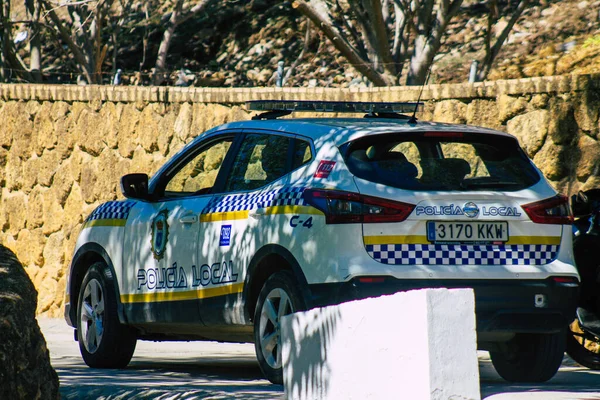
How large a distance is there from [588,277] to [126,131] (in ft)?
21.1

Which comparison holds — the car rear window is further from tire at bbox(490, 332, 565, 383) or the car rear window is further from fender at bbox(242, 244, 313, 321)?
tire at bbox(490, 332, 565, 383)

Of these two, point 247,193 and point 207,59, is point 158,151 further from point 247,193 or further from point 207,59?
point 207,59

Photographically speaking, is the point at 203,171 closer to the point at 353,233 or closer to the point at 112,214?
the point at 112,214

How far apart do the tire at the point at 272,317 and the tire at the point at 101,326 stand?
1.80 metres

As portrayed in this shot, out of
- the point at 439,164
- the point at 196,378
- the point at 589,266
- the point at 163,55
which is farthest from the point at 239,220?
the point at 163,55

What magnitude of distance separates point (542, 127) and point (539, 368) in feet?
9.25

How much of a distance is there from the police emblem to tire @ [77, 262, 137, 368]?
672mm

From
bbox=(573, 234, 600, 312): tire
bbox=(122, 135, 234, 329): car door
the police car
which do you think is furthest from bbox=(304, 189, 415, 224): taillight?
bbox=(573, 234, 600, 312): tire

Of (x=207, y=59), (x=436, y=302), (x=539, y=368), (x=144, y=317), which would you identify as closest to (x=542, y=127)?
(x=539, y=368)

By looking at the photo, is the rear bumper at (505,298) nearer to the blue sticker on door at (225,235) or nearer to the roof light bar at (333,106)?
the blue sticker on door at (225,235)

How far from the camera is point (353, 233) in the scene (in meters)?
7.51

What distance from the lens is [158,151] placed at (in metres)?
13.8

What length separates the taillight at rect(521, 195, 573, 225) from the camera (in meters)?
7.82

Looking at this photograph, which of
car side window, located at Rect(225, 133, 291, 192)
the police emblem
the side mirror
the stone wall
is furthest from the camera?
the stone wall
